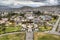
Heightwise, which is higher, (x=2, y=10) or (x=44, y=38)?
(x=2, y=10)

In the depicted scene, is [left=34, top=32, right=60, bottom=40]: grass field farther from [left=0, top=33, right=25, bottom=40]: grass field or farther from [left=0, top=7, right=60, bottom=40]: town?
[left=0, top=33, right=25, bottom=40]: grass field

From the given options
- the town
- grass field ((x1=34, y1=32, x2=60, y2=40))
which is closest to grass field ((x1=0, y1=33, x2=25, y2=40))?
the town

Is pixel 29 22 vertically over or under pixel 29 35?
over

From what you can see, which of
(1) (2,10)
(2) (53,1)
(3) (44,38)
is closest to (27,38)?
(3) (44,38)

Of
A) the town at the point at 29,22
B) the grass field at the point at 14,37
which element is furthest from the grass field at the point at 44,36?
the grass field at the point at 14,37

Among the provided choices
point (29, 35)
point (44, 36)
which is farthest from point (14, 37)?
point (44, 36)

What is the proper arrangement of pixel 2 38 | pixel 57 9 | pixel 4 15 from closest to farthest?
pixel 2 38
pixel 4 15
pixel 57 9

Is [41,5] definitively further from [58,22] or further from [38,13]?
[58,22]

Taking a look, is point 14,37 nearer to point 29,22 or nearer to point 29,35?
point 29,35

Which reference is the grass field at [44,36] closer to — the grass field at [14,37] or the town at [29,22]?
the town at [29,22]

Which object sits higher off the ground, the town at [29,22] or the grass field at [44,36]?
the town at [29,22]

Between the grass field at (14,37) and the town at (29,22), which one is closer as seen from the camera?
the grass field at (14,37)
